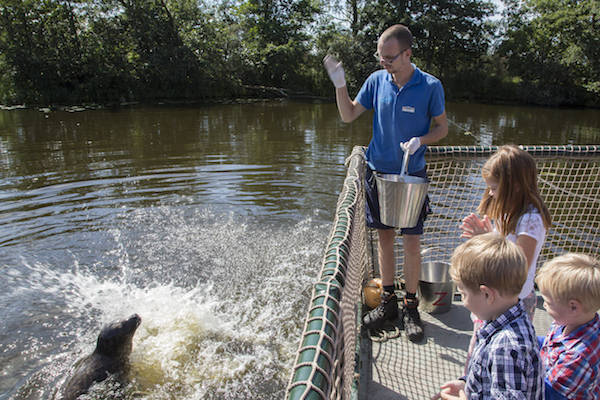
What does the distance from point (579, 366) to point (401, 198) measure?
1389 millimetres

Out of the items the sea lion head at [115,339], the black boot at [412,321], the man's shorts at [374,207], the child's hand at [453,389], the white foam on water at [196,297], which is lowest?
the white foam on water at [196,297]

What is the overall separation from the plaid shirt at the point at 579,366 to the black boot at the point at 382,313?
1.39 meters

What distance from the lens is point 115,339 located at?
329cm

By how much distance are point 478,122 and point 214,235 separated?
17.3m

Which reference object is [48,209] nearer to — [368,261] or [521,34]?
[368,261]

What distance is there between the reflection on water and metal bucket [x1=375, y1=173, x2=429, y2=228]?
159 cm

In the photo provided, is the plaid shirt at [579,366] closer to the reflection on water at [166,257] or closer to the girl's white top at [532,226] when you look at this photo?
the girl's white top at [532,226]

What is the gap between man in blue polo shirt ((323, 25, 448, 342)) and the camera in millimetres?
2707

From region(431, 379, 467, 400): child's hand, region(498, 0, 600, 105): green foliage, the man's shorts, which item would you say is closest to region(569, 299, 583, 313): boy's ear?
region(431, 379, 467, 400): child's hand

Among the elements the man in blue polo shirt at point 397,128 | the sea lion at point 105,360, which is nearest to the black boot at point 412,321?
the man in blue polo shirt at point 397,128

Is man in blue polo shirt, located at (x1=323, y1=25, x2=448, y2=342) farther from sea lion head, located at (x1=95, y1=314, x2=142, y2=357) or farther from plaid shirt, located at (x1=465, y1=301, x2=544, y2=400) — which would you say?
sea lion head, located at (x1=95, y1=314, x2=142, y2=357)

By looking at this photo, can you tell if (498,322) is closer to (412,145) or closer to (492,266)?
(492,266)

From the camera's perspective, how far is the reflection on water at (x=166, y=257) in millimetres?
3510

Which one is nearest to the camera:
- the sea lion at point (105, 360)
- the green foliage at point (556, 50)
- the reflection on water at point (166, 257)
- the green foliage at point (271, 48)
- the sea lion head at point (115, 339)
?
the sea lion at point (105, 360)
